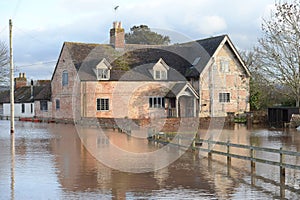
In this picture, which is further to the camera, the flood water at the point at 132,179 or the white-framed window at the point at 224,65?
the white-framed window at the point at 224,65

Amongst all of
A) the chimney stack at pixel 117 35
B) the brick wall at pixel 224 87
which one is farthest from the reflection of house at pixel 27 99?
the brick wall at pixel 224 87

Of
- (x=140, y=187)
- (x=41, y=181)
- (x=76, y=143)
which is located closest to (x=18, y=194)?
(x=41, y=181)

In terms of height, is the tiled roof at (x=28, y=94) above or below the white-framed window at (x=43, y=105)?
above

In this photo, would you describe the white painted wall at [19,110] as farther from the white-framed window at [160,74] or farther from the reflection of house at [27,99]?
the white-framed window at [160,74]

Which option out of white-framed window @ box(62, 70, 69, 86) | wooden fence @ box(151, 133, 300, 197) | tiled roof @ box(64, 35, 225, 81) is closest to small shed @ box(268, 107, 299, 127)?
tiled roof @ box(64, 35, 225, 81)

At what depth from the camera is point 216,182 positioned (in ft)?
46.8

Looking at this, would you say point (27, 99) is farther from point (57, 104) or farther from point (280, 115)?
point (280, 115)

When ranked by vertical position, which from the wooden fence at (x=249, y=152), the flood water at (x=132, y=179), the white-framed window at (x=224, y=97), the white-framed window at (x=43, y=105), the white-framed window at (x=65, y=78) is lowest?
the flood water at (x=132, y=179)

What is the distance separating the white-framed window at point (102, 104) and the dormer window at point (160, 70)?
18.5 ft

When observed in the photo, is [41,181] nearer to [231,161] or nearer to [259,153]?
[231,161]

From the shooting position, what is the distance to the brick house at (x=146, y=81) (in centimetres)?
4762

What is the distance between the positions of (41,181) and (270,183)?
6666mm

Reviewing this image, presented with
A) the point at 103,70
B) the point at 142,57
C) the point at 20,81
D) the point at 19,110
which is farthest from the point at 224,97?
the point at 20,81

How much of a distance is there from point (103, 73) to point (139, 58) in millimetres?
5733
